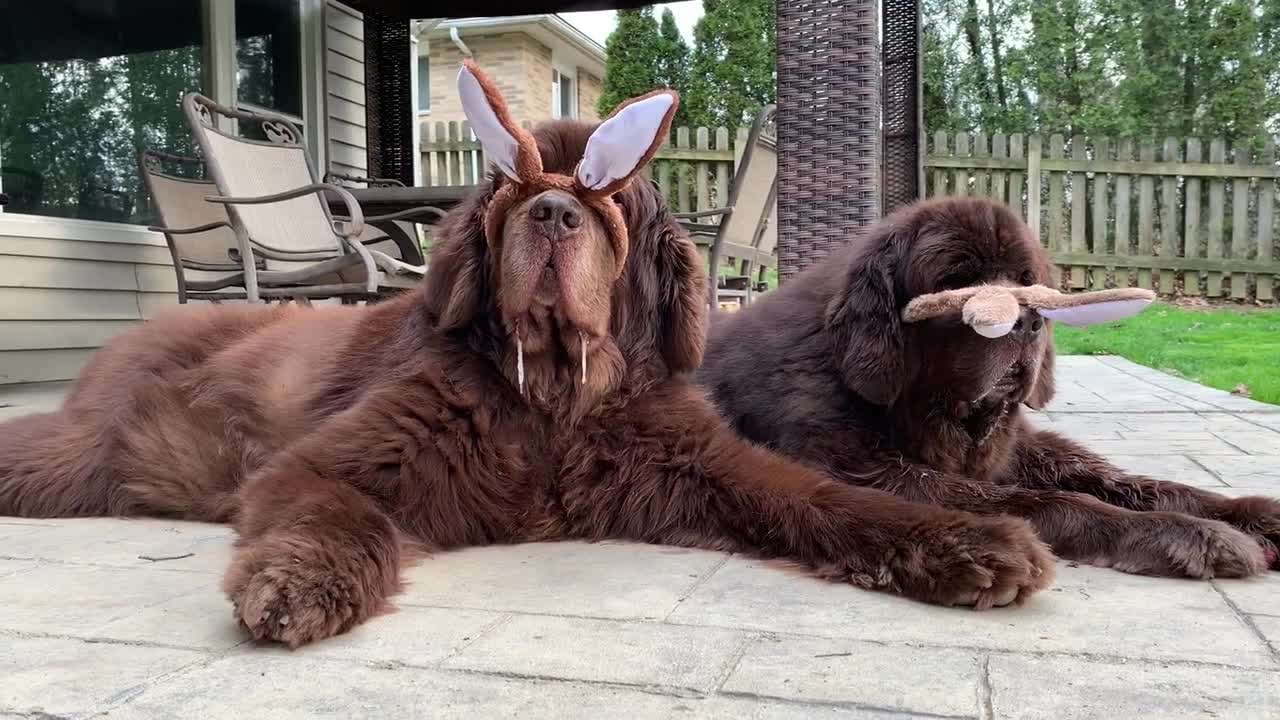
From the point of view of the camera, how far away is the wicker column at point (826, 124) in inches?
171

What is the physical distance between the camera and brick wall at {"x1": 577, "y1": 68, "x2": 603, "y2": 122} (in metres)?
24.4

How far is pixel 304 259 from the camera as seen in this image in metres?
5.54

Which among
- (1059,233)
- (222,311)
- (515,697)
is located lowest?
(515,697)

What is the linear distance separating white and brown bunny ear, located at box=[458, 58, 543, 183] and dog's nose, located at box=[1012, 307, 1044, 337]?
1159mm

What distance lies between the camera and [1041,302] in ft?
7.52

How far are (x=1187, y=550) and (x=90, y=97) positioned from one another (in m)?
6.69

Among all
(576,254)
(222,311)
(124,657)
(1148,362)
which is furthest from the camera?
(1148,362)

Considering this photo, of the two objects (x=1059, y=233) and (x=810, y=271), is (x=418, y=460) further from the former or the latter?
(x=1059, y=233)

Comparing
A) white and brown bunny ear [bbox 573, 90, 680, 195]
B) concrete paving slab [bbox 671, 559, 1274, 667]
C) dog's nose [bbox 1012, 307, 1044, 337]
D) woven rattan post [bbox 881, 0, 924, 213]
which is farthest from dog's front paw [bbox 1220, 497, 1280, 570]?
woven rattan post [bbox 881, 0, 924, 213]

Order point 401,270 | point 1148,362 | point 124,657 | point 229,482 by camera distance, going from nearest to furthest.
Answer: point 124,657, point 229,482, point 401,270, point 1148,362

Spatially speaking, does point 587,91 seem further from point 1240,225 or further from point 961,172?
point 1240,225

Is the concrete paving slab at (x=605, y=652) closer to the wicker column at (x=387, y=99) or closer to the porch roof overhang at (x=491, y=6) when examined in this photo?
the wicker column at (x=387, y=99)

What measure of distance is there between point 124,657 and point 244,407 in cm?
124

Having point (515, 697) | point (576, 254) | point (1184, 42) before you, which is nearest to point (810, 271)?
point (576, 254)
